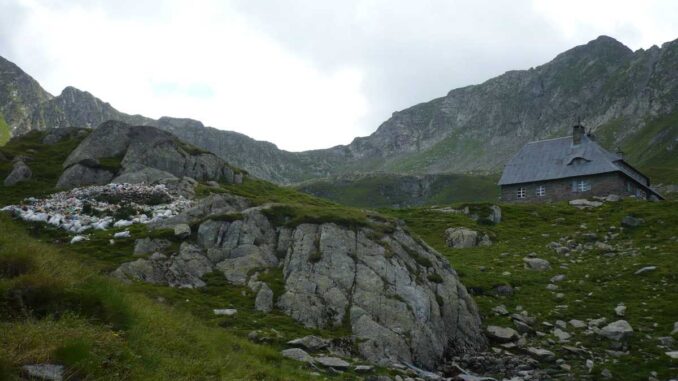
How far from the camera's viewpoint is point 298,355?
60.8 feet

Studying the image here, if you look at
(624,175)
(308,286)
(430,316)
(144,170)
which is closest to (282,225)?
(308,286)

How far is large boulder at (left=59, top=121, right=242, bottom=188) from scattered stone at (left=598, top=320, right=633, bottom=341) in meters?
44.7

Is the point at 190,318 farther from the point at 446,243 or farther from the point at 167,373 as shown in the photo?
the point at 446,243

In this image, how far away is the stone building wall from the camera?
8188cm

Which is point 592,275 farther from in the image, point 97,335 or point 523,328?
point 97,335

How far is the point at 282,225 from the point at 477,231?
2647 centimetres

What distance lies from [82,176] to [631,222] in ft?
176

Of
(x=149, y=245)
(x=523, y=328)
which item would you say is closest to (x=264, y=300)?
(x=149, y=245)

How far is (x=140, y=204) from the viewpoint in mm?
47281

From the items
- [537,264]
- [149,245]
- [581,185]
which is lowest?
[537,264]

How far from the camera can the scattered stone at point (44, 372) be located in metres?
8.95

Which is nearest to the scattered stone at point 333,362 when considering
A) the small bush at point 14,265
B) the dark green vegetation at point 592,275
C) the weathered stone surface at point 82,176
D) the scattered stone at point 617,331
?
the small bush at point 14,265

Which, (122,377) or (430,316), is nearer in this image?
(122,377)

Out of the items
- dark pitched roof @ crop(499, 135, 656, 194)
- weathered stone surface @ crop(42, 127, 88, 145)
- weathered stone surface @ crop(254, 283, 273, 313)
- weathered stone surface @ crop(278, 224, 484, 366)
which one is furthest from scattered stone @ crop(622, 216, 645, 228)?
weathered stone surface @ crop(42, 127, 88, 145)
